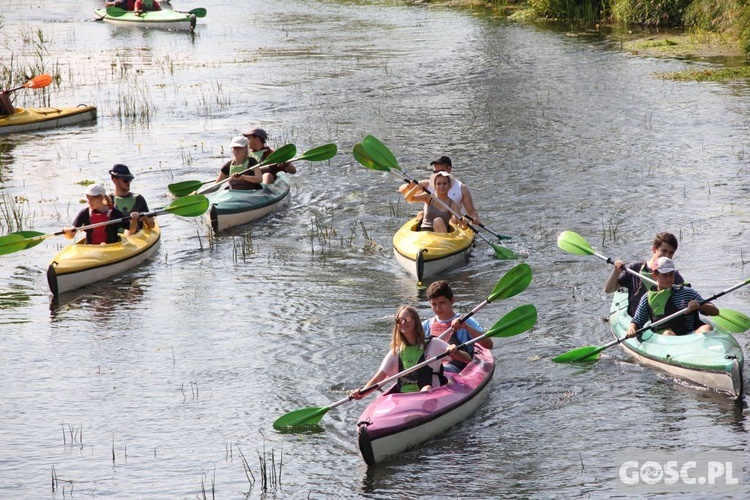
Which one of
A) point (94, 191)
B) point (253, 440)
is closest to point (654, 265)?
point (253, 440)

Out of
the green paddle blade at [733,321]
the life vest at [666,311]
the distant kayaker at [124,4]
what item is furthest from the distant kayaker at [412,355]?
the distant kayaker at [124,4]

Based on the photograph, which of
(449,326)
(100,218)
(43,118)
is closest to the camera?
(449,326)

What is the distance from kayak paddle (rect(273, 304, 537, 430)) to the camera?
8305mm

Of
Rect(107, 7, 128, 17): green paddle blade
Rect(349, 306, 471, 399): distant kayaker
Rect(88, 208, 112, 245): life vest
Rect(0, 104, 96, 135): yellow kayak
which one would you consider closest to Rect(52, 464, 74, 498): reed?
Rect(349, 306, 471, 399): distant kayaker

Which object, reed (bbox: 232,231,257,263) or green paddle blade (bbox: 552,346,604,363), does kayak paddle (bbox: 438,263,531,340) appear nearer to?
green paddle blade (bbox: 552,346,604,363)

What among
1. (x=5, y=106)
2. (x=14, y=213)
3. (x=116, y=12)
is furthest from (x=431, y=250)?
(x=116, y=12)

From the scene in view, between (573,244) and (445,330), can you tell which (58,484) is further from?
(573,244)

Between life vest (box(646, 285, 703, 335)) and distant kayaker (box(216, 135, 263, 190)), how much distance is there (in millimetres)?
7033

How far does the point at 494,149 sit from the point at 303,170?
11.3ft

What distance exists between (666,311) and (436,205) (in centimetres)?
404

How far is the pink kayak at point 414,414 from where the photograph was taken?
26.0 feet

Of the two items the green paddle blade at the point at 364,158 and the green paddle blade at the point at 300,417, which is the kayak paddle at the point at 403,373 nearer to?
the green paddle blade at the point at 300,417

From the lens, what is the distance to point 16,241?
12.2 m

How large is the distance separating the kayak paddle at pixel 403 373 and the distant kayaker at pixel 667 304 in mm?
1143
